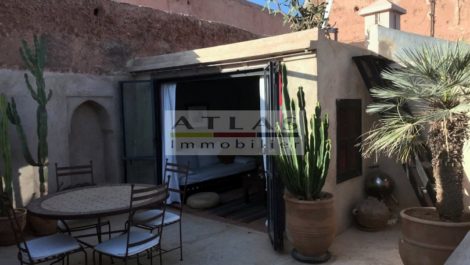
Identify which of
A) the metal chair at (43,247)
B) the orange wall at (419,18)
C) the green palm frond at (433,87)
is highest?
the orange wall at (419,18)

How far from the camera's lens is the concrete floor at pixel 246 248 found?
4078 millimetres

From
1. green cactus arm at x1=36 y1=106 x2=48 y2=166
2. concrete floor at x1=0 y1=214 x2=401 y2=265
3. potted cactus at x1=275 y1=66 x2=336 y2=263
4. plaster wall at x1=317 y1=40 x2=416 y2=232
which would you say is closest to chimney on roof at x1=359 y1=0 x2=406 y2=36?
plaster wall at x1=317 y1=40 x2=416 y2=232

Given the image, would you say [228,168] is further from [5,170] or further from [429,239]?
[429,239]

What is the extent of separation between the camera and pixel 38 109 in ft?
16.4

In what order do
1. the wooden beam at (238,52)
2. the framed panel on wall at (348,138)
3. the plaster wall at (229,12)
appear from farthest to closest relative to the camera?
the plaster wall at (229,12), the framed panel on wall at (348,138), the wooden beam at (238,52)

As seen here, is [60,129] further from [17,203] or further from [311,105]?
[311,105]

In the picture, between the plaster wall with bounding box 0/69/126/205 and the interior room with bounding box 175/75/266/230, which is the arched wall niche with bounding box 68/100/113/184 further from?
the interior room with bounding box 175/75/266/230

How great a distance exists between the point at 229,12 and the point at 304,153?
9.11 m

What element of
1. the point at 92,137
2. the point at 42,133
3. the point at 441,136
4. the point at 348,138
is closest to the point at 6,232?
the point at 42,133

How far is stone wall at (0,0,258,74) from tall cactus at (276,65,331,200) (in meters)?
3.45

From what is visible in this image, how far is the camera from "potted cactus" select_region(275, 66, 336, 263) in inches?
154

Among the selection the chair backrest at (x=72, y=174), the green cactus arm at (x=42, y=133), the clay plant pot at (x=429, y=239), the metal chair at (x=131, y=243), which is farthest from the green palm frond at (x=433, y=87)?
the green cactus arm at (x=42, y=133)

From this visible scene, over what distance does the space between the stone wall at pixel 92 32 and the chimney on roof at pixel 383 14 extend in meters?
3.42

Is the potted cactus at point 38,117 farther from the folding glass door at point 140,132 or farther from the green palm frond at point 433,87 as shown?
the green palm frond at point 433,87
